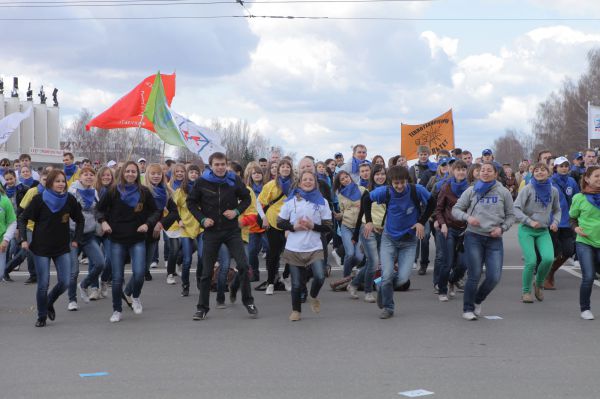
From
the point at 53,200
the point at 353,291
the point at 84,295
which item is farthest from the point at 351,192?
the point at 53,200

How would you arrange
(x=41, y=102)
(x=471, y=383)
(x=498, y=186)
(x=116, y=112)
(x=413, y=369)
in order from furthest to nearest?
1. (x=41, y=102)
2. (x=116, y=112)
3. (x=498, y=186)
4. (x=413, y=369)
5. (x=471, y=383)

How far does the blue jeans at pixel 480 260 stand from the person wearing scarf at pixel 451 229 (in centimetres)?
122

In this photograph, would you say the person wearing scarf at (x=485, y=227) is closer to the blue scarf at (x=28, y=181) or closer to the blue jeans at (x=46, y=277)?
the blue jeans at (x=46, y=277)

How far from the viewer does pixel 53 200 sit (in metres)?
8.90

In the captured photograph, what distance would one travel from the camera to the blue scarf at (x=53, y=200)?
888cm

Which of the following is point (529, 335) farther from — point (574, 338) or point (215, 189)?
point (215, 189)

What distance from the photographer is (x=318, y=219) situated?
928cm

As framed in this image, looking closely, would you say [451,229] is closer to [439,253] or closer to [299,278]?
[439,253]

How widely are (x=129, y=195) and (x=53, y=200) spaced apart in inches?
33.5

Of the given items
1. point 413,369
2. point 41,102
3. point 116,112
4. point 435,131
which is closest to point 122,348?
point 413,369

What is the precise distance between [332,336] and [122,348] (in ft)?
6.56

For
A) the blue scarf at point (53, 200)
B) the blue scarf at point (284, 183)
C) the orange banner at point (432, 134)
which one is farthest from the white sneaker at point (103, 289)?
the orange banner at point (432, 134)

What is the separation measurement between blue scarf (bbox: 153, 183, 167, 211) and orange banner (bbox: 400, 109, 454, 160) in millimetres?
11286

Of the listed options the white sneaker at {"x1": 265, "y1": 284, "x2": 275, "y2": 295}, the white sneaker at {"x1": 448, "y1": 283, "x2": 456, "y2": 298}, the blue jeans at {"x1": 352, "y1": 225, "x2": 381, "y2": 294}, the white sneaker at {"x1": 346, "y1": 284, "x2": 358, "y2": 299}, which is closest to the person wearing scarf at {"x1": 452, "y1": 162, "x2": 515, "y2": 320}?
the blue jeans at {"x1": 352, "y1": 225, "x2": 381, "y2": 294}
